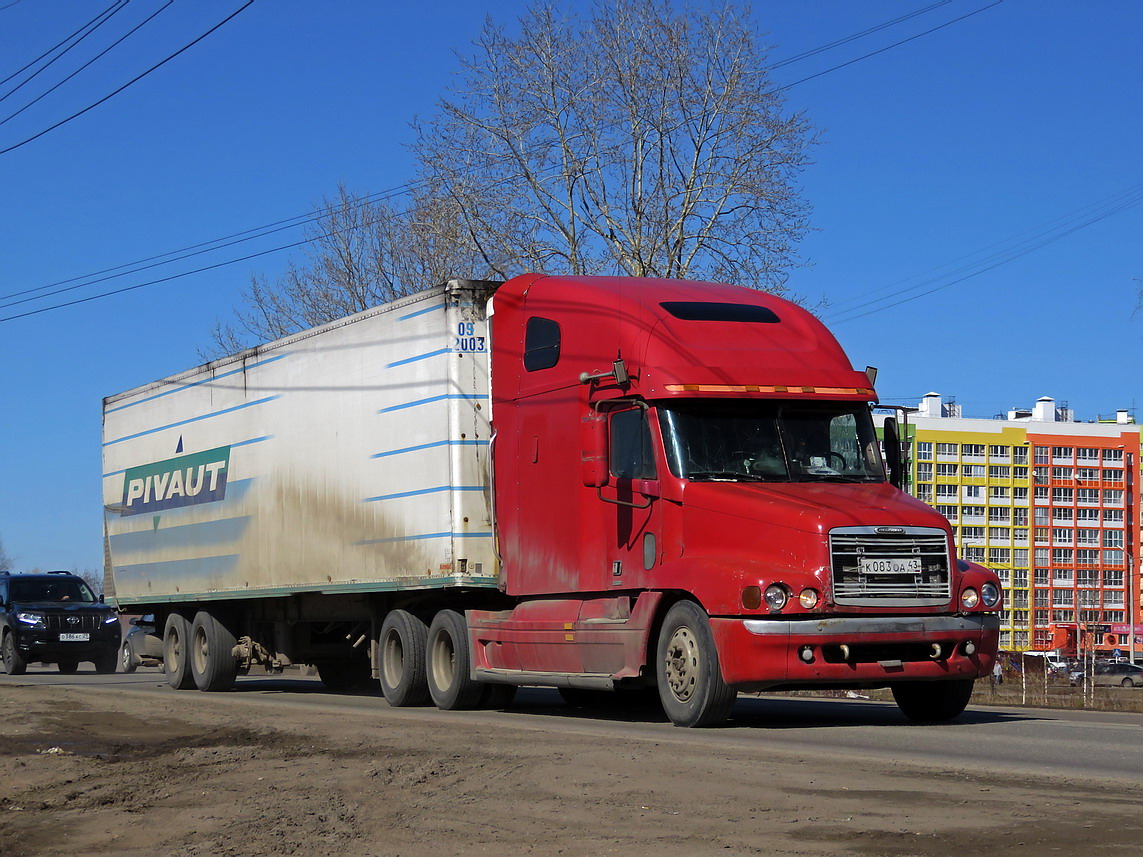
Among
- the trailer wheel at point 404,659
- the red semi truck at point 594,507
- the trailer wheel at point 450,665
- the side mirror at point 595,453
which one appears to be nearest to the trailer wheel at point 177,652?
the red semi truck at point 594,507

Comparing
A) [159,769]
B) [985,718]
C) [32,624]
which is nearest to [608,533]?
[985,718]

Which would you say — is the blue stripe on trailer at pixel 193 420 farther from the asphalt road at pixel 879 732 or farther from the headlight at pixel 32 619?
the headlight at pixel 32 619

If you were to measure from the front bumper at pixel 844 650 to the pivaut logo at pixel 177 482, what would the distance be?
10.9 metres

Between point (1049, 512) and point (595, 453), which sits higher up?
point (595, 453)

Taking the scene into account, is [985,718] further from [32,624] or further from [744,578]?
[32,624]

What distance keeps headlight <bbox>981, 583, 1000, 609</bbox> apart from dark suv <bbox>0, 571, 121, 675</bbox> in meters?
22.1

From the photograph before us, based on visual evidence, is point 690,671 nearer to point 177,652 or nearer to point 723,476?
point 723,476

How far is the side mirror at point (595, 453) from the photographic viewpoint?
1363 centimetres

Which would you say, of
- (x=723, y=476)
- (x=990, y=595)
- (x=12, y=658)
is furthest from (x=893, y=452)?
(x=12, y=658)

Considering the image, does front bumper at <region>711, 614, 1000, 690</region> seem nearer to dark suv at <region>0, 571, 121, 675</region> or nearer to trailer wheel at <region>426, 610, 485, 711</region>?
trailer wheel at <region>426, 610, 485, 711</region>

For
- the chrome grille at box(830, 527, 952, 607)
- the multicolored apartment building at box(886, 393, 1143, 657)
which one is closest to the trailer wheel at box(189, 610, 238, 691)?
the chrome grille at box(830, 527, 952, 607)

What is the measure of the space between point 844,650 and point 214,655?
1235cm

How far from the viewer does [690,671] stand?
12.8m

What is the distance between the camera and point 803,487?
13141 mm
